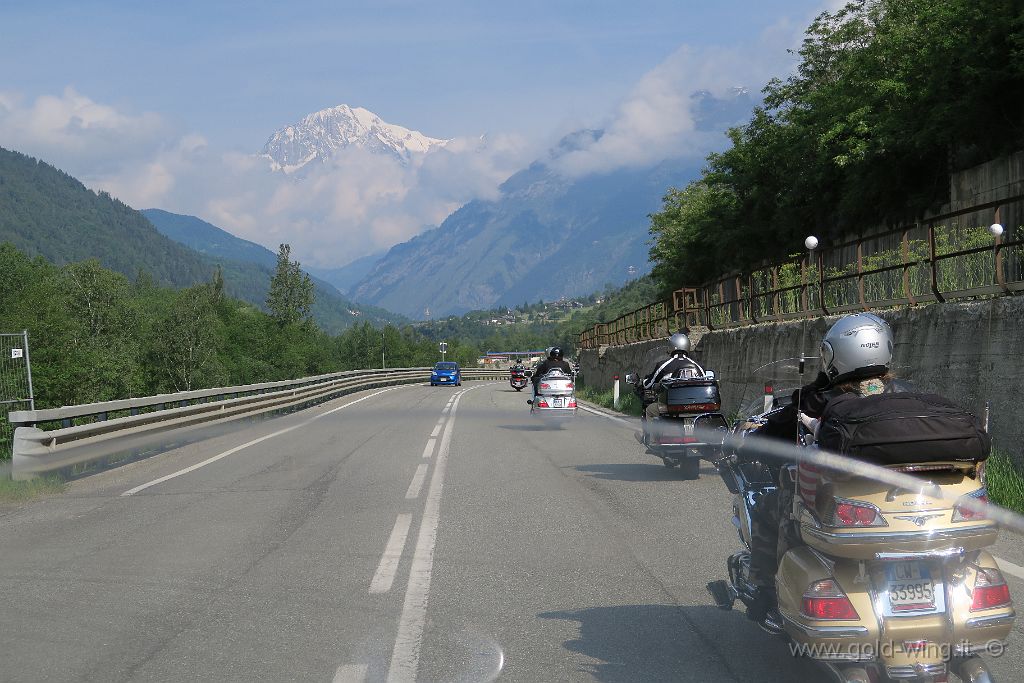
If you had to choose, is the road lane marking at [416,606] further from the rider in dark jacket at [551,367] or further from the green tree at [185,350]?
the green tree at [185,350]

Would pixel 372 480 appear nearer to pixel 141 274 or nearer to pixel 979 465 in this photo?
pixel 979 465

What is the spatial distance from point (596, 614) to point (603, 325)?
39486 mm

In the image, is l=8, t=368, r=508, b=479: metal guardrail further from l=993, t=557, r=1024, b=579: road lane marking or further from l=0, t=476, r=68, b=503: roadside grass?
l=993, t=557, r=1024, b=579: road lane marking

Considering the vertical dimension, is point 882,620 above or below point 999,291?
below

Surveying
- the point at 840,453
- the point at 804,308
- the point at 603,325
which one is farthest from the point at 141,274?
the point at 840,453

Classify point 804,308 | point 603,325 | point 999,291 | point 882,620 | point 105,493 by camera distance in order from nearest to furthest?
point 882,620 → point 999,291 → point 105,493 → point 804,308 → point 603,325

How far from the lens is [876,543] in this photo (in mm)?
3762

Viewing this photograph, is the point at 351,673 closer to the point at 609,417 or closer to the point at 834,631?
the point at 834,631

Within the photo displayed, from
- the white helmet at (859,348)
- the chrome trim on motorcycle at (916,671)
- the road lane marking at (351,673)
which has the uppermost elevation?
the white helmet at (859,348)

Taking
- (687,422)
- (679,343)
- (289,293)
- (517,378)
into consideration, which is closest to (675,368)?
(679,343)

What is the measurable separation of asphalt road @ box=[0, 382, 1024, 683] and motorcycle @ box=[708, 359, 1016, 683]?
82cm

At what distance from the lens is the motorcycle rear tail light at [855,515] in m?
3.79

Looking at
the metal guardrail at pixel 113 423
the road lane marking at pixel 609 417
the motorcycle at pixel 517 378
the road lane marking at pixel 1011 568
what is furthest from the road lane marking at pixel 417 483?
the motorcycle at pixel 517 378

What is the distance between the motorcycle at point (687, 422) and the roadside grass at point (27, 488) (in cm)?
712
